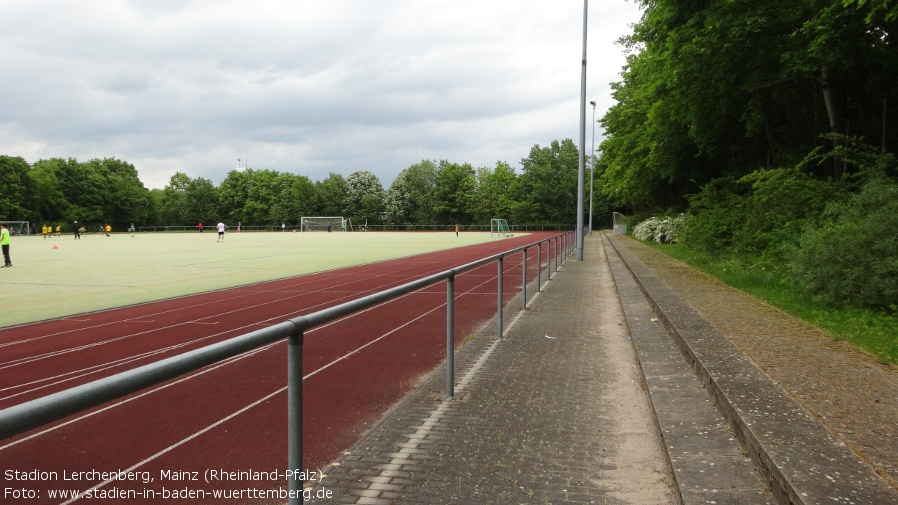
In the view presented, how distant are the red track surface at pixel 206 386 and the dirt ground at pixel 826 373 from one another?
10.2 ft

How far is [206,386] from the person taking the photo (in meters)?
5.21

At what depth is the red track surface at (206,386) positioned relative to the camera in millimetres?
3578

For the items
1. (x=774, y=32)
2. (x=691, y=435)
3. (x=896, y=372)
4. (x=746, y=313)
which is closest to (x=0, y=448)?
(x=691, y=435)

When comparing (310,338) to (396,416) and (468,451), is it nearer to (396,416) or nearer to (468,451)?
(396,416)

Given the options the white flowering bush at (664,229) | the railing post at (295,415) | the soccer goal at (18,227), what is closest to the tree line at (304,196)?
the soccer goal at (18,227)

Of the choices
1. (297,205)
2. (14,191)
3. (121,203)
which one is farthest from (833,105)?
(121,203)

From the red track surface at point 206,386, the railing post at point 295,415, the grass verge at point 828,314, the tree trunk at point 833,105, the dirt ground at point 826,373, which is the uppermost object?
the tree trunk at point 833,105

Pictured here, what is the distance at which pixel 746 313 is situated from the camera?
788cm

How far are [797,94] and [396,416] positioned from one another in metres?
19.9

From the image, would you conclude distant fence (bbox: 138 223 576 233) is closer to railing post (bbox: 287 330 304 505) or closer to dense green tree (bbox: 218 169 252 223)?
dense green tree (bbox: 218 169 252 223)

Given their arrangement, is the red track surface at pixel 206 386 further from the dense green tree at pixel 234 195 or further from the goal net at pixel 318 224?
the dense green tree at pixel 234 195

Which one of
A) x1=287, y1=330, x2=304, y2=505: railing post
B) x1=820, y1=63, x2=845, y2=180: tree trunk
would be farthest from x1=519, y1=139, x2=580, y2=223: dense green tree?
x1=287, y1=330, x2=304, y2=505: railing post

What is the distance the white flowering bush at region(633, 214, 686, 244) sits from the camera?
1097 inches

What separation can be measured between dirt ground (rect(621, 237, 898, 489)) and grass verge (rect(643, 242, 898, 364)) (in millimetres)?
174
